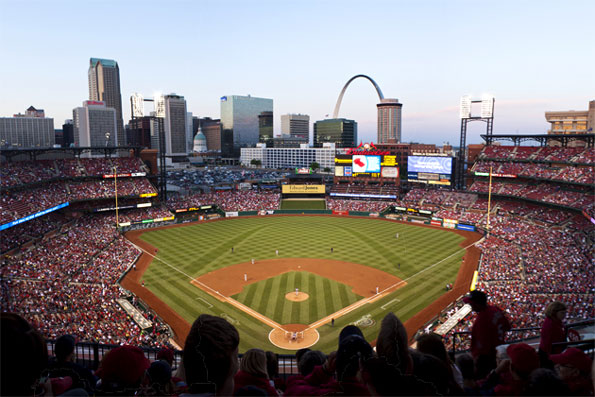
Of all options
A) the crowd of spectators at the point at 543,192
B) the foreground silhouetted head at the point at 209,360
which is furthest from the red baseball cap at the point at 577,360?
the crowd of spectators at the point at 543,192

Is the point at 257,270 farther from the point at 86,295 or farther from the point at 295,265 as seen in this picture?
the point at 86,295

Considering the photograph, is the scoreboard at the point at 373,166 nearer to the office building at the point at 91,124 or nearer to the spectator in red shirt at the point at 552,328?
the spectator in red shirt at the point at 552,328

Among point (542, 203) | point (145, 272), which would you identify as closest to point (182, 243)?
point (145, 272)

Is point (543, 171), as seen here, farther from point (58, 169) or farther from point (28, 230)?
point (58, 169)

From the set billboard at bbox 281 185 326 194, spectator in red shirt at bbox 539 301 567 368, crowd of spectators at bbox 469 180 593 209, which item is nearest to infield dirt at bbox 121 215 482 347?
crowd of spectators at bbox 469 180 593 209

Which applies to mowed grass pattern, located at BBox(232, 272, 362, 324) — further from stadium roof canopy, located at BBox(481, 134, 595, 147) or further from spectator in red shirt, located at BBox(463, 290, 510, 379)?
stadium roof canopy, located at BBox(481, 134, 595, 147)
